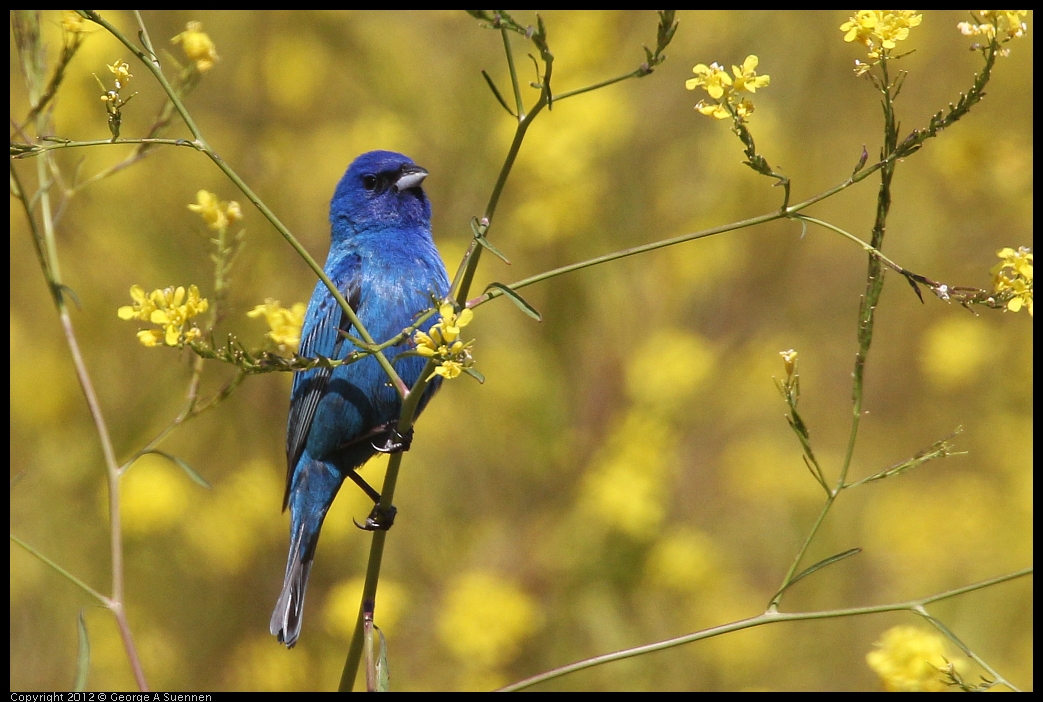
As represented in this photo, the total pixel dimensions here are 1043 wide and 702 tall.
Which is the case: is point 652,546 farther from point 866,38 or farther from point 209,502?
point 866,38

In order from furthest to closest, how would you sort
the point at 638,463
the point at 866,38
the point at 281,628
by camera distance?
the point at 638,463, the point at 281,628, the point at 866,38

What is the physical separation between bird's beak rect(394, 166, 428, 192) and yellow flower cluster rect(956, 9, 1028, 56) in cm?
226

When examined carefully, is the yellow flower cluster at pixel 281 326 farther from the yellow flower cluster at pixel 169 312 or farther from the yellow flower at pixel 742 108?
the yellow flower at pixel 742 108

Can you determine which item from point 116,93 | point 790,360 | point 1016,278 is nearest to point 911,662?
point 790,360

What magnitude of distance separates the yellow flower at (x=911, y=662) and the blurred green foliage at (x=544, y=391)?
273 centimetres

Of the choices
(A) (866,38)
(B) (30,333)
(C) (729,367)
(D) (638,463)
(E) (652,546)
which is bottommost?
(A) (866,38)

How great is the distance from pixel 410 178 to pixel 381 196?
142mm

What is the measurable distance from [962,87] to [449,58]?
10.8 ft

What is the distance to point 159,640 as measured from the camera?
5.06 m

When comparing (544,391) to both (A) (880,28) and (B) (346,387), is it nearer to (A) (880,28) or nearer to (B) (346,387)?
(B) (346,387)

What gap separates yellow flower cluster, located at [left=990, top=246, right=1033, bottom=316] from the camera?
1835mm

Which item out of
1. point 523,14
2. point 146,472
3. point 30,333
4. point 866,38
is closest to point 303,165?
point 523,14

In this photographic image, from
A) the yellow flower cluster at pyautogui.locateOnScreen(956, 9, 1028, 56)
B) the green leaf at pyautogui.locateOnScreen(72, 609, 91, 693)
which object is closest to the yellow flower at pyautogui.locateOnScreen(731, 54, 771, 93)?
the yellow flower cluster at pyautogui.locateOnScreen(956, 9, 1028, 56)

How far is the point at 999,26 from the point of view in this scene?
187cm
